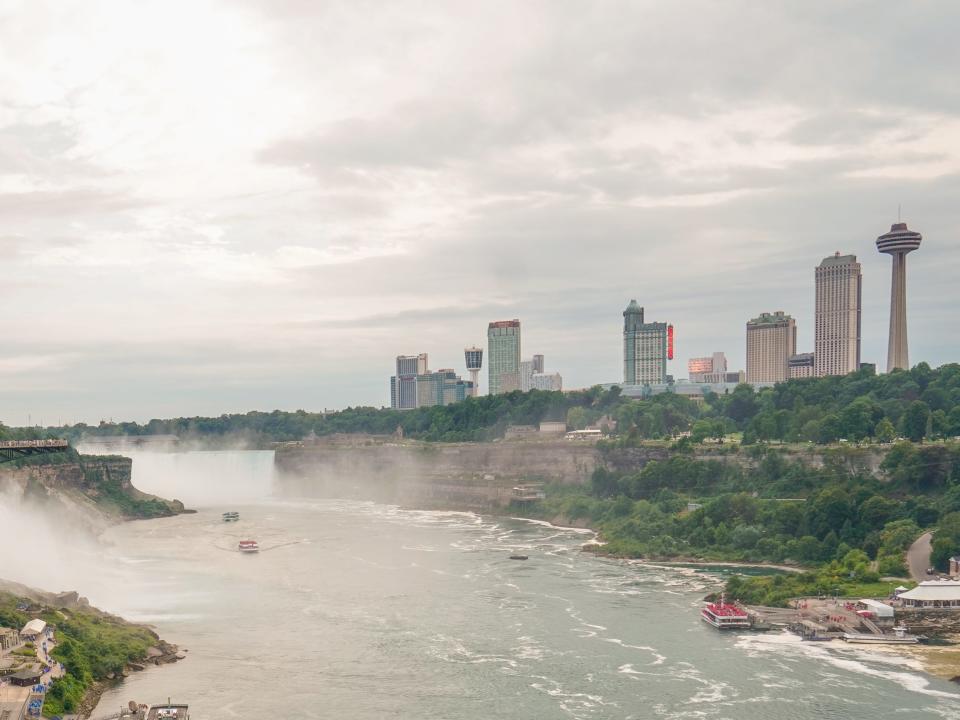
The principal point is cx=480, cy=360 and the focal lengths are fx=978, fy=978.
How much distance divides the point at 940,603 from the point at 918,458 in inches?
1579

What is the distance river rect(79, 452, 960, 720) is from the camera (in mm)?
51000

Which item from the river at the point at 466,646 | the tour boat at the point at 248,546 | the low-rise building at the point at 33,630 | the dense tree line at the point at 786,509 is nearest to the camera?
the river at the point at 466,646

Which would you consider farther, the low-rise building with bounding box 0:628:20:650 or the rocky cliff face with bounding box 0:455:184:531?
the rocky cliff face with bounding box 0:455:184:531

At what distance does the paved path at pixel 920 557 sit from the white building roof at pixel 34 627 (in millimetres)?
61909

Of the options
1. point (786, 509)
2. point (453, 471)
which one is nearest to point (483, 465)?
point (453, 471)

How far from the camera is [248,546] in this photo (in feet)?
344

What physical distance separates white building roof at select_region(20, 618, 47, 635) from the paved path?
61.9 metres

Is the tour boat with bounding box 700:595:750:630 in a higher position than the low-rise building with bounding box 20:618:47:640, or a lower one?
lower

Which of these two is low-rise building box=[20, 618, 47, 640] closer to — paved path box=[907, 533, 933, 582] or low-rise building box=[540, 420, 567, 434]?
paved path box=[907, 533, 933, 582]

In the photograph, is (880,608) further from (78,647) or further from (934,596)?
(78,647)

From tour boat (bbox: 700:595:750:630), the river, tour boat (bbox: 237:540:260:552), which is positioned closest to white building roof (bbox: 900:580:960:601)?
the river

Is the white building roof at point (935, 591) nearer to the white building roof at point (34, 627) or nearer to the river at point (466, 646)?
the river at point (466, 646)

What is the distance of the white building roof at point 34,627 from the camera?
172 feet

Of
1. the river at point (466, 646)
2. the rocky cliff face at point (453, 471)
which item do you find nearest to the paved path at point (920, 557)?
the river at point (466, 646)
